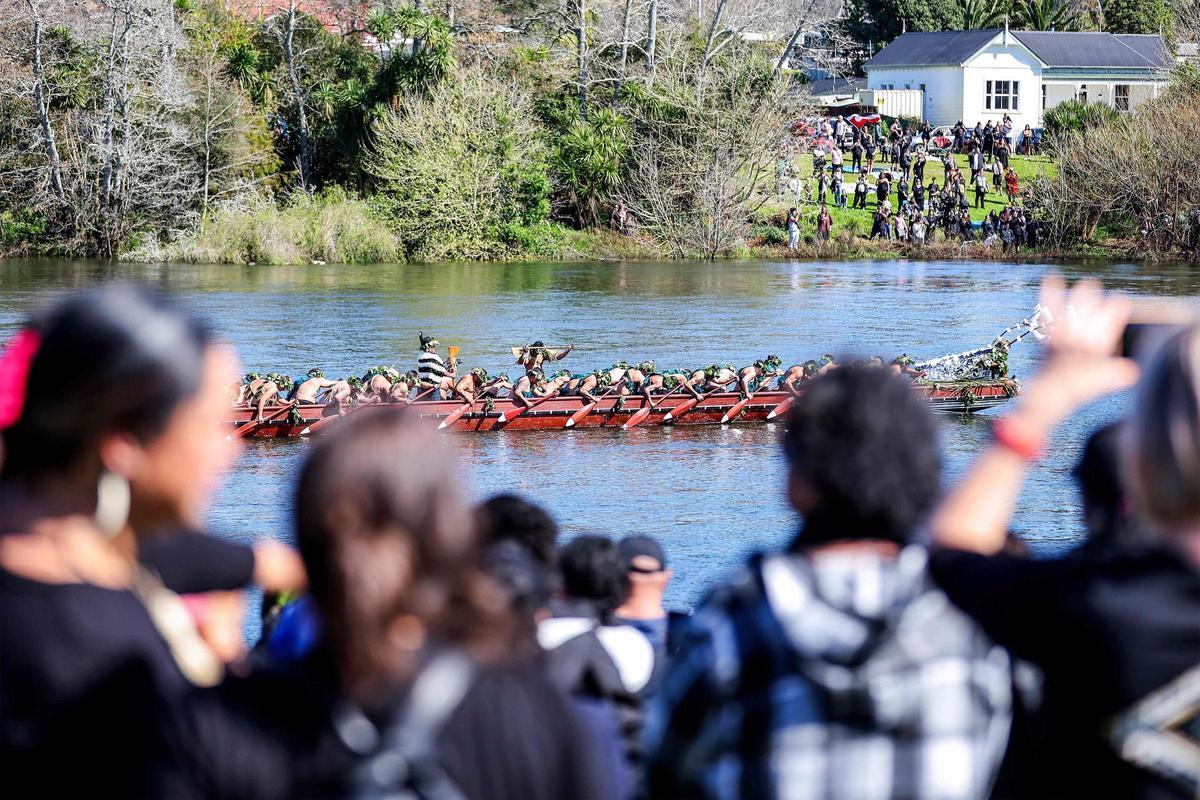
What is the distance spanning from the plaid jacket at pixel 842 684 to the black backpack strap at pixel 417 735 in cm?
49

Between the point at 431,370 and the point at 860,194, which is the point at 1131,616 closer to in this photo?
the point at 431,370

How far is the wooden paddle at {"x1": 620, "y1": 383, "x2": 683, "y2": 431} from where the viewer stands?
67.6ft

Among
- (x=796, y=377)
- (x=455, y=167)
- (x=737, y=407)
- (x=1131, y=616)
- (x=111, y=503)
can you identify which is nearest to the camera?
(x=1131, y=616)

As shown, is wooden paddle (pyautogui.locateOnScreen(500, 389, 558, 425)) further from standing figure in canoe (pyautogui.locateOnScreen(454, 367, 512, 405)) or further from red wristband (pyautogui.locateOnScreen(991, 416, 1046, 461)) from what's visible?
red wristband (pyautogui.locateOnScreen(991, 416, 1046, 461))

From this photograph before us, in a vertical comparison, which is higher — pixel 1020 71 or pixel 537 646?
pixel 1020 71

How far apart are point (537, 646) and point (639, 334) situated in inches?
1181

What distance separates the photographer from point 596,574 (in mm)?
4098

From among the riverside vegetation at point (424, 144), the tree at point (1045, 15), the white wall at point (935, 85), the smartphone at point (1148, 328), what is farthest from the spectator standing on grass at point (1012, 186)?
the smartphone at point (1148, 328)

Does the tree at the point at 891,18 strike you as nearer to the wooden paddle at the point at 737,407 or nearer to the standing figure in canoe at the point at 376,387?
the wooden paddle at the point at 737,407

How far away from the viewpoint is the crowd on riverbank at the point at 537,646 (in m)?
2.11

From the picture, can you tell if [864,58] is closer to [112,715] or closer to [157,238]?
[157,238]

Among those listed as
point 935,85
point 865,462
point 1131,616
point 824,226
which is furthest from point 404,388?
point 935,85

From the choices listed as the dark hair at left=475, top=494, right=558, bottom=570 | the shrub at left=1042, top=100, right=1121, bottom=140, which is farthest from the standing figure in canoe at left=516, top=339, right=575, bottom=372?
the shrub at left=1042, top=100, right=1121, bottom=140

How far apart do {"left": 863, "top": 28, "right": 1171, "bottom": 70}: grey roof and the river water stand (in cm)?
2290
